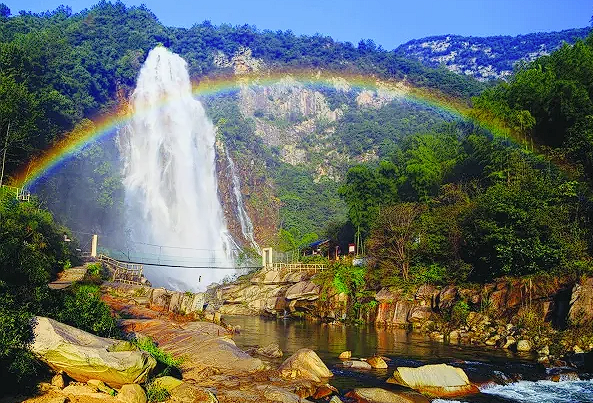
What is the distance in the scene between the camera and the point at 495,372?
14711 millimetres

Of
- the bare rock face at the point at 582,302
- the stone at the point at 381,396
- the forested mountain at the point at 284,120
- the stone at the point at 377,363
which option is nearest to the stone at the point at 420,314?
the forested mountain at the point at 284,120

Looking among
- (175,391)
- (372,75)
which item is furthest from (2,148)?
(372,75)

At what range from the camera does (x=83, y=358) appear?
9.27m

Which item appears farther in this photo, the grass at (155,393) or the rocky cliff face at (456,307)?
the rocky cliff face at (456,307)

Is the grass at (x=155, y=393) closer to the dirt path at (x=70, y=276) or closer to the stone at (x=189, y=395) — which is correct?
the stone at (x=189, y=395)

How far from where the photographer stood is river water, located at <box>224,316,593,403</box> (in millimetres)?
12617

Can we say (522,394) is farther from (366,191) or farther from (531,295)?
(366,191)

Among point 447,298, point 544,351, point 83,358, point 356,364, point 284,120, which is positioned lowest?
point 356,364

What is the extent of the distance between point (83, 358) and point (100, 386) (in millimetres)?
627

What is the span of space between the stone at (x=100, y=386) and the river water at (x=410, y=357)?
5698 mm

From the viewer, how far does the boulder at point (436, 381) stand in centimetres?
1240

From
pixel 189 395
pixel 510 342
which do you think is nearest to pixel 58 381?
pixel 189 395

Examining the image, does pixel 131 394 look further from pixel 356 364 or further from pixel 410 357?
pixel 410 357

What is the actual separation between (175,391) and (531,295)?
17.1 meters
